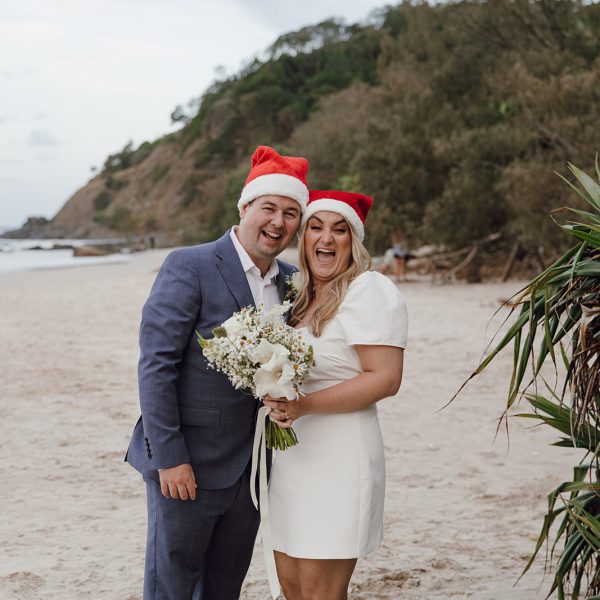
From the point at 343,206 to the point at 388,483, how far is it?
415 cm

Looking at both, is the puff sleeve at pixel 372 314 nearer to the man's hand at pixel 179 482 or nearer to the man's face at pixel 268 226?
the man's face at pixel 268 226

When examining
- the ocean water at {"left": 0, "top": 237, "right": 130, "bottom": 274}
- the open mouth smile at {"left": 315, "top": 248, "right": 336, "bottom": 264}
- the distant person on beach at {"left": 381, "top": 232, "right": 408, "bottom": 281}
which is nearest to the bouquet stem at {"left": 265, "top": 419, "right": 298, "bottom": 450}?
the open mouth smile at {"left": 315, "top": 248, "right": 336, "bottom": 264}

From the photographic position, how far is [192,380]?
341 cm

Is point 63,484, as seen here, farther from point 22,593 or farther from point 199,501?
point 199,501

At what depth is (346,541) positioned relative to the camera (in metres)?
3.23

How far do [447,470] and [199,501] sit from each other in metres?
4.39

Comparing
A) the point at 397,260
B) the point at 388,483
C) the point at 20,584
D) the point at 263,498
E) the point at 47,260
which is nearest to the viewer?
the point at 263,498

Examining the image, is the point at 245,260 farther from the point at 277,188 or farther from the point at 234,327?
the point at 234,327

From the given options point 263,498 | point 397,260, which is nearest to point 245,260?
point 263,498

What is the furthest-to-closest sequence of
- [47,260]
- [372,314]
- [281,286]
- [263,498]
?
[47,260] → [281,286] → [263,498] → [372,314]

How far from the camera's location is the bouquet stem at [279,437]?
321 cm

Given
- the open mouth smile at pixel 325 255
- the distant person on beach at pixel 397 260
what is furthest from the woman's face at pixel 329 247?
the distant person on beach at pixel 397 260

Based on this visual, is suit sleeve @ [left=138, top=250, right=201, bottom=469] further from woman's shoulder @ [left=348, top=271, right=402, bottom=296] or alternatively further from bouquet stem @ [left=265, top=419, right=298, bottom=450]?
woman's shoulder @ [left=348, top=271, right=402, bottom=296]

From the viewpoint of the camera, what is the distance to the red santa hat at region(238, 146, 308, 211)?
138 inches
